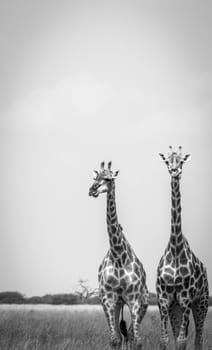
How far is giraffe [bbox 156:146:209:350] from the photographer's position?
12.8 metres

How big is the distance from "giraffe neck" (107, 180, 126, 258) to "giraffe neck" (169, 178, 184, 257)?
0.99m

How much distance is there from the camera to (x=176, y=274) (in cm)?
1285

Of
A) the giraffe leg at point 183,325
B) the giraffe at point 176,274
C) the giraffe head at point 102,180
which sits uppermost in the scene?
the giraffe head at point 102,180

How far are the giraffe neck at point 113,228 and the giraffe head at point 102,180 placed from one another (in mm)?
110

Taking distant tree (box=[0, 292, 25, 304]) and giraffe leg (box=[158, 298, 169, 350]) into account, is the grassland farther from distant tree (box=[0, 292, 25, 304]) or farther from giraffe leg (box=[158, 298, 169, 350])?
distant tree (box=[0, 292, 25, 304])

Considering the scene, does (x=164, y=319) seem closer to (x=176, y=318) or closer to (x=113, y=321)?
(x=176, y=318)

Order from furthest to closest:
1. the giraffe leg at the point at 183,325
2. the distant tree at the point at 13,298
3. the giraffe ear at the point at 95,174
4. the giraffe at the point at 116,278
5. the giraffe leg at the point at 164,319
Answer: the distant tree at the point at 13,298, the giraffe ear at the point at 95,174, the giraffe at the point at 116,278, the giraffe leg at the point at 164,319, the giraffe leg at the point at 183,325

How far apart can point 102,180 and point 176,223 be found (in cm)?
162

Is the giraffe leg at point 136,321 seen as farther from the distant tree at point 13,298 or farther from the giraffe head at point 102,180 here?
the distant tree at point 13,298

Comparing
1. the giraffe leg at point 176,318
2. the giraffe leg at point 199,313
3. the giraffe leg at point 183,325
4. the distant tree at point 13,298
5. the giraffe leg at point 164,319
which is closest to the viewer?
the giraffe leg at point 183,325

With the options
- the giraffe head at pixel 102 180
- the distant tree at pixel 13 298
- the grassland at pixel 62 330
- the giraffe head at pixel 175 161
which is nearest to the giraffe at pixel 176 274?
the giraffe head at pixel 175 161

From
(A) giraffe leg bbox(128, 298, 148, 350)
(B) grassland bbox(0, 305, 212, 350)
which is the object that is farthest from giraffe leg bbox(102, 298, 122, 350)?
(B) grassland bbox(0, 305, 212, 350)

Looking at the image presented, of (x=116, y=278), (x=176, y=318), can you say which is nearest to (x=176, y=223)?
(x=116, y=278)

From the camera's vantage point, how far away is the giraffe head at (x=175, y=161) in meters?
12.9
